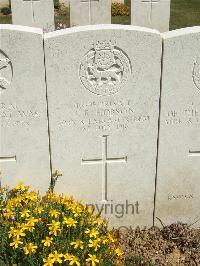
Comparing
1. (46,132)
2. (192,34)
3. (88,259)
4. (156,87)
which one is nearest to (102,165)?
(46,132)

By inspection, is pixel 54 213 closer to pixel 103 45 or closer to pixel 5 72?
pixel 5 72

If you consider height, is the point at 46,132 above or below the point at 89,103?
below

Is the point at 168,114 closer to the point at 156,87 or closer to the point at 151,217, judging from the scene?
the point at 156,87

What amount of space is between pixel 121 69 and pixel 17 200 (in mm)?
1521

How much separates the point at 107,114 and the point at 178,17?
9.32 m

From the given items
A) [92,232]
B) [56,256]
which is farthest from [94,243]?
[56,256]

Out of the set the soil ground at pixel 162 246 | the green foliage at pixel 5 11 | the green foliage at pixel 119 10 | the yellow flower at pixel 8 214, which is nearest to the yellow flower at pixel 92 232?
the yellow flower at pixel 8 214

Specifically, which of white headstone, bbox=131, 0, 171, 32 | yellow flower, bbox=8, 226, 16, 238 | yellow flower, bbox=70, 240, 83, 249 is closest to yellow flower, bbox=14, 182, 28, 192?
yellow flower, bbox=8, 226, 16, 238

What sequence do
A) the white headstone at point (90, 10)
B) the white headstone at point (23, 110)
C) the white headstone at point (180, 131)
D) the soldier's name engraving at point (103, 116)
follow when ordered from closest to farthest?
the white headstone at point (23, 110), the white headstone at point (180, 131), the soldier's name engraving at point (103, 116), the white headstone at point (90, 10)

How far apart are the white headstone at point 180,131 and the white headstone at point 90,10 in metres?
4.75

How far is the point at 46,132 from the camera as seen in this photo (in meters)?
4.02

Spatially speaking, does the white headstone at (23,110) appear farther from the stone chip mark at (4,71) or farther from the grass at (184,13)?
the grass at (184,13)

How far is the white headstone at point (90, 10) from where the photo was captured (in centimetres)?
818

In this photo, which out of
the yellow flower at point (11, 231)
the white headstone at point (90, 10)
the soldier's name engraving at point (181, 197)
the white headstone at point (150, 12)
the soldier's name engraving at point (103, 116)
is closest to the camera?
the yellow flower at point (11, 231)
